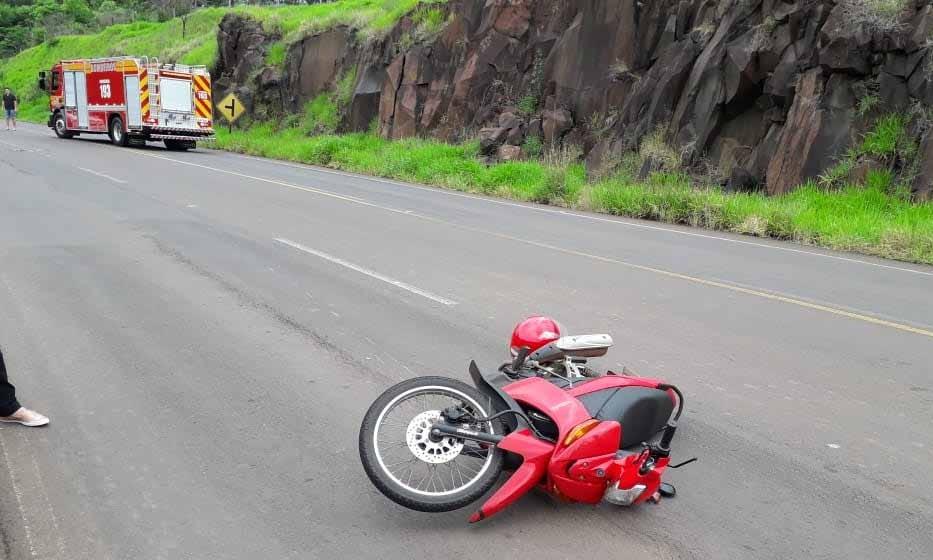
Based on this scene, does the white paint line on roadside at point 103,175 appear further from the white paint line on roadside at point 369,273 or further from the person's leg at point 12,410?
the person's leg at point 12,410

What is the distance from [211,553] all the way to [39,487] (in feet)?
3.67

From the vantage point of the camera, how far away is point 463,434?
360 centimetres

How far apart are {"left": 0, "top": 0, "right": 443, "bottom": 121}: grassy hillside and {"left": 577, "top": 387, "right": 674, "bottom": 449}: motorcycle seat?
92.7ft

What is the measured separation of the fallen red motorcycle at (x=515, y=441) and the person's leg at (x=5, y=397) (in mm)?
2204

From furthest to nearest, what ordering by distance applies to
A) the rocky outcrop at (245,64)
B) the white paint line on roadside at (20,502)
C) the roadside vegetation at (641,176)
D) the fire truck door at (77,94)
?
the rocky outcrop at (245,64)
the fire truck door at (77,94)
the roadside vegetation at (641,176)
the white paint line on roadside at (20,502)

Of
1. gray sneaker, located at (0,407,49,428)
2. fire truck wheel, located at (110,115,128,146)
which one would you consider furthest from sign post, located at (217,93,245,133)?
gray sneaker, located at (0,407,49,428)

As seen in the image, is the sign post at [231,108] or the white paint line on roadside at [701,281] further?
the sign post at [231,108]

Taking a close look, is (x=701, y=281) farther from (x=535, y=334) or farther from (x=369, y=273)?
(x=535, y=334)

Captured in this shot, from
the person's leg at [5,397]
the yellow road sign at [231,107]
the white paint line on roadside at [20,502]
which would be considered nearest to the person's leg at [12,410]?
the person's leg at [5,397]

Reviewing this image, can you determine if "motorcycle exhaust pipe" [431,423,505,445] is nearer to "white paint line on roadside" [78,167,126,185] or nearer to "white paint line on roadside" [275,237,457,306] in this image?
"white paint line on roadside" [275,237,457,306]

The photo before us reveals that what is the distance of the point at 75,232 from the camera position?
34.6ft

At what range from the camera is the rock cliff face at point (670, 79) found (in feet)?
48.9

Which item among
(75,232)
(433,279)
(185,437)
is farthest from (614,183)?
(185,437)

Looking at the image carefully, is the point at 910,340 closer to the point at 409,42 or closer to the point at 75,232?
the point at 75,232
